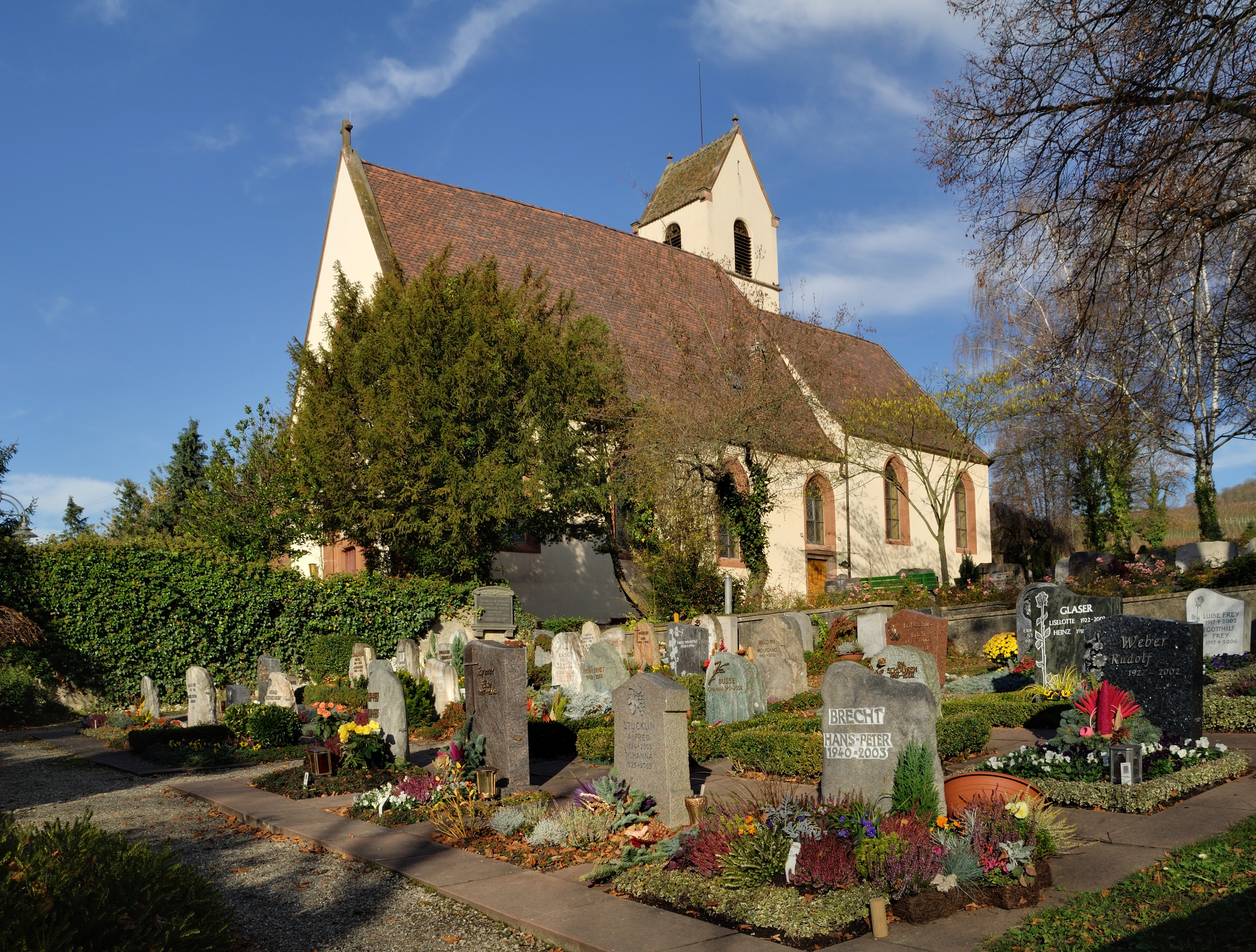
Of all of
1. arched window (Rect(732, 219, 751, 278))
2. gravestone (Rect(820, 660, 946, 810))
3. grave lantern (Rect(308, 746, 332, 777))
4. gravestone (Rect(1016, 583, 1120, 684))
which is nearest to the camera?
gravestone (Rect(820, 660, 946, 810))

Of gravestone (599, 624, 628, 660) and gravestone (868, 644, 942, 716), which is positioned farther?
gravestone (599, 624, 628, 660)

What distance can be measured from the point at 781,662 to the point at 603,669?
275cm

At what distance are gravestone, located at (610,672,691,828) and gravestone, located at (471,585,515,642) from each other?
42.9 ft

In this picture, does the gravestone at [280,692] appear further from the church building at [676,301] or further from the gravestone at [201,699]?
the church building at [676,301]

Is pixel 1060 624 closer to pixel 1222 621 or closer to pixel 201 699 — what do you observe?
pixel 1222 621

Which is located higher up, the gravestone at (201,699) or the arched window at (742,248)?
the arched window at (742,248)

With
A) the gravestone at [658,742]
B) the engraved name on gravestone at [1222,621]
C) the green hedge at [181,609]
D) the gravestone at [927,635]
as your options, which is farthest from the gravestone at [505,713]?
the green hedge at [181,609]

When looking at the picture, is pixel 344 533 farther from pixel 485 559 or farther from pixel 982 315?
pixel 982 315

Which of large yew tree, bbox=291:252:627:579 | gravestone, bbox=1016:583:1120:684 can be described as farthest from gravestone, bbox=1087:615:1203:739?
large yew tree, bbox=291:252:627:579

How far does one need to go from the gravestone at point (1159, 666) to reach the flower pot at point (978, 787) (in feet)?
8.92

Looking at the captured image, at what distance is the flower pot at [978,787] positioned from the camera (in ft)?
20.6

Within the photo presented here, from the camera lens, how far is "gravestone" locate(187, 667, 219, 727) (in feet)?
49.1

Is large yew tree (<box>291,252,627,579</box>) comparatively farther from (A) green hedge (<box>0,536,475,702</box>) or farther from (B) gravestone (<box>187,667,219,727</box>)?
(B) gravestone (<box>187,667,219,727</box>)

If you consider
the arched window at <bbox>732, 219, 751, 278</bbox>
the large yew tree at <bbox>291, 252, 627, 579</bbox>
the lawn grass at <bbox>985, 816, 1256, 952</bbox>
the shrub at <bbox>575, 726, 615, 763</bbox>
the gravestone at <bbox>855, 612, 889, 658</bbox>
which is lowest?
the shrub at <bbox>575, 726, 615, 763</bbox>
